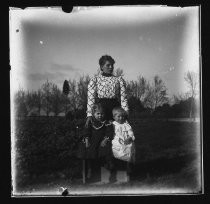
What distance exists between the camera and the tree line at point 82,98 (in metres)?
3.69

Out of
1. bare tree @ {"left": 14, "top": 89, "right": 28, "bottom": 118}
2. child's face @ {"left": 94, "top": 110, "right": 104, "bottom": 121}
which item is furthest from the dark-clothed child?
bare tree @ {"left": 14, "top": 89, "right": 28, "bottom": 118}

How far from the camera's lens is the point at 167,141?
369 centimetres

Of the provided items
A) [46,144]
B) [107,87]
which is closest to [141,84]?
[107,87]

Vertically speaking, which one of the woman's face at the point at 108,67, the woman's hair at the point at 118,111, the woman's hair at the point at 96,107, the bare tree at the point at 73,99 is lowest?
the woman's hair at the point at 118,111

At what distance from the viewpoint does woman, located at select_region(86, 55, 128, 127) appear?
368 centimetres

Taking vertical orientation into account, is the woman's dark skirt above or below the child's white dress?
above

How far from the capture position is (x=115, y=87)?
3.69m

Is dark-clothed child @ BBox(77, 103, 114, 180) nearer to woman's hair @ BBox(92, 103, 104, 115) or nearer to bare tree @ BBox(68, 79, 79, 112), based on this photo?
woman's hair @ BBox(92, 103, 104, 115)

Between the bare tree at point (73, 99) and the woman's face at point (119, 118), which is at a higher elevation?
the bare tree at point (73, 99)

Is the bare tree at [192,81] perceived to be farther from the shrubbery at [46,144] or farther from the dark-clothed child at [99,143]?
the shrubbery at [46,144]

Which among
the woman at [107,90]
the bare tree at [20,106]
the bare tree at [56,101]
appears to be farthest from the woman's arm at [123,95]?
the bare tree at [20,106]

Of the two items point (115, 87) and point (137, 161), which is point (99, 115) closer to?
point (115, 87)
